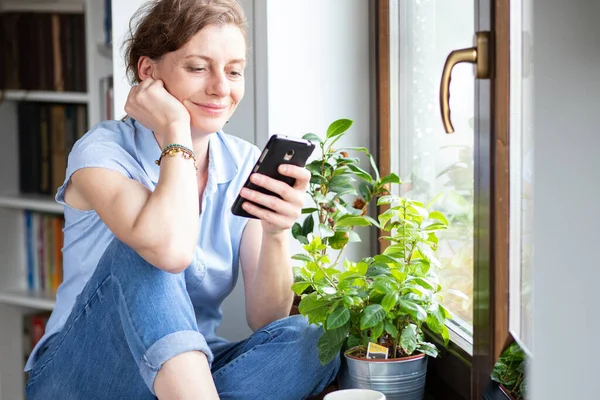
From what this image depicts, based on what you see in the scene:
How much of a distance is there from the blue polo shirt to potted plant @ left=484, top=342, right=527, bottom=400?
0.64 m

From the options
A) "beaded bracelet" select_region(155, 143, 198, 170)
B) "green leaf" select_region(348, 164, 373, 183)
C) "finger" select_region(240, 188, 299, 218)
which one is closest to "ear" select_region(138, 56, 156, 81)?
"beaded bracelet" select_region(155, 143, 198, 170)

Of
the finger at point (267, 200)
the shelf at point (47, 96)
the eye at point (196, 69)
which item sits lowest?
the finger at point (267, 200)

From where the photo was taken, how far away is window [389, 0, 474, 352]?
4.58 ft

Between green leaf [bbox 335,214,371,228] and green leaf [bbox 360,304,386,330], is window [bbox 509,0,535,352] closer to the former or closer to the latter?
green leaf [bbox 360,304,386,330]

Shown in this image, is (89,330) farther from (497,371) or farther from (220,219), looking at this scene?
(497,371)

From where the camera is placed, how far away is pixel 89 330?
1.33 m

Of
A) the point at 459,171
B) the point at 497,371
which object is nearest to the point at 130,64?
the point at 459,171

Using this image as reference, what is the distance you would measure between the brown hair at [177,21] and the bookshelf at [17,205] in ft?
2.48

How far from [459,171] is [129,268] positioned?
0.60m

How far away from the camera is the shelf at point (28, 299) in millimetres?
2367

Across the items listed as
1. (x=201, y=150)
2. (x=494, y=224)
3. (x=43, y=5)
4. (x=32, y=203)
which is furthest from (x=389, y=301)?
(x=43, y=5)

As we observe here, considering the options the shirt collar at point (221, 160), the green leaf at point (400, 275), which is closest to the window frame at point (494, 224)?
the green leaf at point (400, 275)

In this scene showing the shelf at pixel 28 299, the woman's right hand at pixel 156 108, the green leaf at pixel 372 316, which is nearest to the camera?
the green leaf at pixel 372 316

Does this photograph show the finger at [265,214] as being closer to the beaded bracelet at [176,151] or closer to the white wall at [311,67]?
the beaded bracelet at [176,151]
